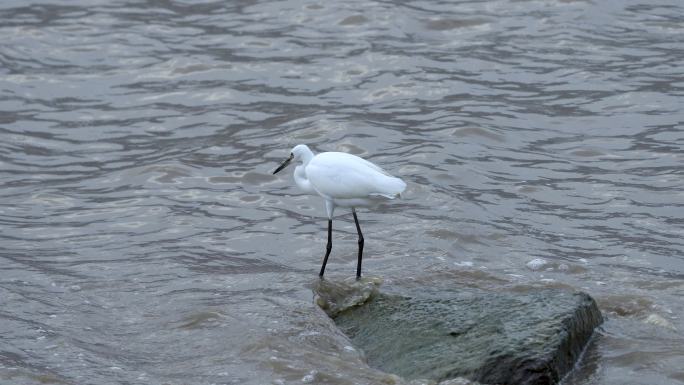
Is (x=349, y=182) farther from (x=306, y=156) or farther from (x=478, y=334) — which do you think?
(x=478, y=334)

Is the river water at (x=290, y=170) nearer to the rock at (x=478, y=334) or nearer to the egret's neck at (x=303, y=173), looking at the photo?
the rock at (x=478, y=334)

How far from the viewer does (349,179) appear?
7043mm

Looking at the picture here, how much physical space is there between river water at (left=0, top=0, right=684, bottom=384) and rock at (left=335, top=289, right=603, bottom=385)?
0.56 ft

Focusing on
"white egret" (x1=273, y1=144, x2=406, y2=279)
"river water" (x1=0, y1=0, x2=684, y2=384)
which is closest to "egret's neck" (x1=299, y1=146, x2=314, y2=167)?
"white egret" (x1=273, y1=144, x2=406, y2=279)

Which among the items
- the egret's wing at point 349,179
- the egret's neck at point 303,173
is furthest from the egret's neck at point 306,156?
the egret's wing at point 349,179

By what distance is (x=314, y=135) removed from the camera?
36.3 feet

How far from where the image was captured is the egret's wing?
7.01m

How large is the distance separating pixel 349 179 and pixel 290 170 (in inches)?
134

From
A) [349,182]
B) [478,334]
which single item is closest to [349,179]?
[349,182]

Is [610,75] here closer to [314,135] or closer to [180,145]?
[314,135]

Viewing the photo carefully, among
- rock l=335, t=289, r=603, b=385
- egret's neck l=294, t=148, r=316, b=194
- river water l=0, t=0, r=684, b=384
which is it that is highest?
egret's neck l=294, t=148, r=316, b=194

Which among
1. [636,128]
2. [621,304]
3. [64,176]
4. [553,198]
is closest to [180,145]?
[64,176]

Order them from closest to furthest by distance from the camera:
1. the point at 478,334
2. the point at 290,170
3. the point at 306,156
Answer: the point at 478,334
the point at 306,156
the point at 290,170

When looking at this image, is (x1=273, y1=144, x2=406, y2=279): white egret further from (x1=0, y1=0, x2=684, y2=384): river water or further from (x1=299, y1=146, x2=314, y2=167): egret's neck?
(x1=0, y1=0, x2=684, y2=384): river water
